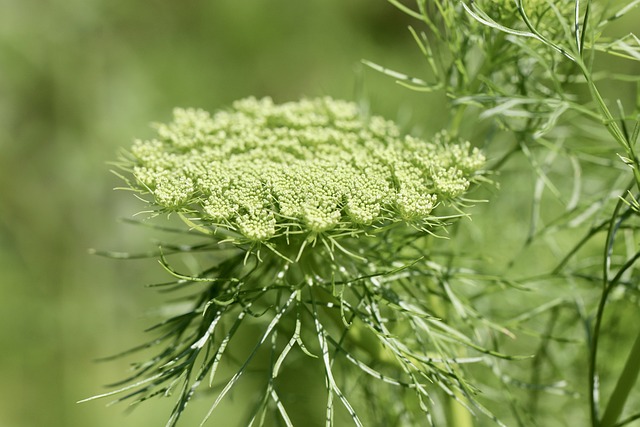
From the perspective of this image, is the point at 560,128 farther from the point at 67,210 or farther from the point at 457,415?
the point at 67,210

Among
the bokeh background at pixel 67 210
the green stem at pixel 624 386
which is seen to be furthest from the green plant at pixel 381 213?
the bokeh background at pixel 67 210

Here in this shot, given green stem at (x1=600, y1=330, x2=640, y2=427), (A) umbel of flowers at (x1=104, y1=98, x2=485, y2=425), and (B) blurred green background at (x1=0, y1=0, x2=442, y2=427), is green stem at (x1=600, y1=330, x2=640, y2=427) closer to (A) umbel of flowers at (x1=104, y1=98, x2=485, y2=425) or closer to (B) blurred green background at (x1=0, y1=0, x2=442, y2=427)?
(A) umbel of flowers at (x1=104, y1=98, x2=485, y2=425)

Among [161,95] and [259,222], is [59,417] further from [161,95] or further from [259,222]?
[259,222]

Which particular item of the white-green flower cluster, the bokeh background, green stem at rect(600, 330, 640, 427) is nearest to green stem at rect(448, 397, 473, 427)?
green stem at rect(600, 330, 640, 427)

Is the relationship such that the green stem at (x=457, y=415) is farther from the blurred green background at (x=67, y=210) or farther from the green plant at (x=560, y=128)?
the blurred green background at (x=67, y=210)

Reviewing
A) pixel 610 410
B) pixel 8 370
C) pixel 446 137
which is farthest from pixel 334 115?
pixel 8 370

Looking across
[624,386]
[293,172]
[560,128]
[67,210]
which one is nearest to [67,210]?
[67,210]
